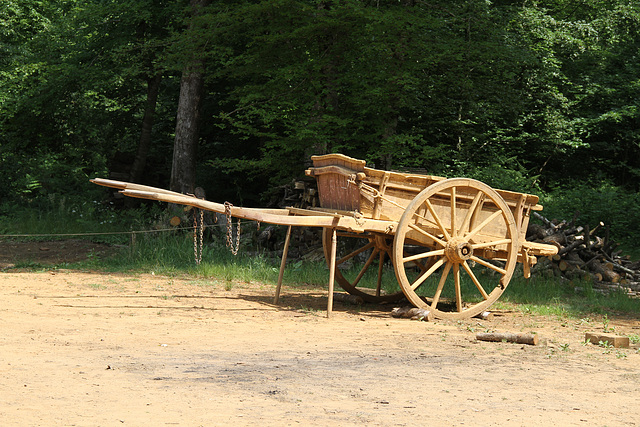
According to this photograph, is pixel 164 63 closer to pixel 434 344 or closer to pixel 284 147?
pixel 284 147

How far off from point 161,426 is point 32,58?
16733mm

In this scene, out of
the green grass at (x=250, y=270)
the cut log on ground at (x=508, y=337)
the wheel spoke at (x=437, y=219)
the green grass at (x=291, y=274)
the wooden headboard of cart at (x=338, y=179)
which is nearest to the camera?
the cut log on ground at (x=508, y=337)

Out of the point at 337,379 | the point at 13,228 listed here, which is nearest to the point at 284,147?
the point at 13,228

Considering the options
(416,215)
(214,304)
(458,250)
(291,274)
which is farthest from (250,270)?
(458,250)

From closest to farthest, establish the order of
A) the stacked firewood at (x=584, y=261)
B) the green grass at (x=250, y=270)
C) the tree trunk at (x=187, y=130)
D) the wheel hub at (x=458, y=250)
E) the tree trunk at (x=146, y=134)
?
1. the wheel hub at (x=458, y=250)
2. the green grass at (x=250, y=270)
3. the stacked firewood at (x=584, y=261)
4. the tree trunk at (x=187, y=130)
5. the tree trunk at (x=146, y=134)

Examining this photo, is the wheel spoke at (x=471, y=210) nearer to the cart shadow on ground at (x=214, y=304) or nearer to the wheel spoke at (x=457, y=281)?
the wheel spoke at (x=457, y=281)

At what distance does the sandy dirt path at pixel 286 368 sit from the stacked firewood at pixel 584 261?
316 centimetres

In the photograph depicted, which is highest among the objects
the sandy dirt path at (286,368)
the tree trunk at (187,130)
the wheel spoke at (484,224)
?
the tree trunk at (187,130)

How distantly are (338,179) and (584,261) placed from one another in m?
6.18

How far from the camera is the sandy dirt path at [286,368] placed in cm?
446

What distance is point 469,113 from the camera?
17.0 meters

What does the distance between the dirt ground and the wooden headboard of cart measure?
4.43ft

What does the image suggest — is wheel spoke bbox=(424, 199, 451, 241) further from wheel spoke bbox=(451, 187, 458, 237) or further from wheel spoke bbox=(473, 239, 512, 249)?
wheel spoke bbox=(473, 239, 512, 249)

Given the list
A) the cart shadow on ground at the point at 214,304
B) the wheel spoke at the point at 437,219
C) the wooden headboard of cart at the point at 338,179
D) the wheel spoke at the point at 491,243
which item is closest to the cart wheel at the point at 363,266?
the cart shadow on ground at the point at 214,304
